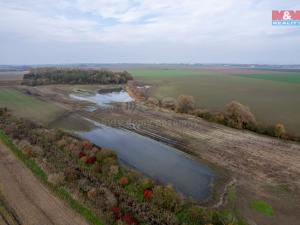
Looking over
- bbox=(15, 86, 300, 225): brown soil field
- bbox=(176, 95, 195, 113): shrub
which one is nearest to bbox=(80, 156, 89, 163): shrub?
bbox=(15, 86, 300, 225): brown soil field

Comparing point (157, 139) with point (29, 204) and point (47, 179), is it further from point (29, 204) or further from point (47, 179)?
point (29, 204)

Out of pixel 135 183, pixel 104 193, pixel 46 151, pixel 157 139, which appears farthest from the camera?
pixel 157 139

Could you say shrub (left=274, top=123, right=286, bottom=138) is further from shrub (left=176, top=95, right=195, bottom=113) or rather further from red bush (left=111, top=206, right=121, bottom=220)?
red bush (left=111, top=206, right=121, bottom=220)

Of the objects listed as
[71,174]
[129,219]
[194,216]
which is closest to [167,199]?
[194,216]

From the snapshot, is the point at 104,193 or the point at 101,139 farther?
the point at 101,139

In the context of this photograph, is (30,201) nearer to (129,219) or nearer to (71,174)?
(71,174)

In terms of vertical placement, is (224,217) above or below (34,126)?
below

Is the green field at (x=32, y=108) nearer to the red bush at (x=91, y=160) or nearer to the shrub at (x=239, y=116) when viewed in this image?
the red bush at (x=91, y=160)

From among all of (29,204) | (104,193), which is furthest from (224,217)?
(29,204)

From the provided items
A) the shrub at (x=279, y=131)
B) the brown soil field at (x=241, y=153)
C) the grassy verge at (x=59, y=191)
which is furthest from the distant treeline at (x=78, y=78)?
the shrub at (x=279, y=131)
